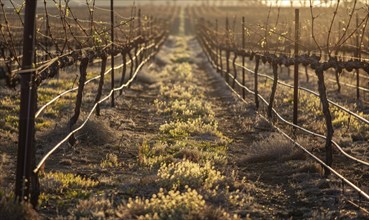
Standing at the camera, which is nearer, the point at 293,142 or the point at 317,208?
the point at 317,208

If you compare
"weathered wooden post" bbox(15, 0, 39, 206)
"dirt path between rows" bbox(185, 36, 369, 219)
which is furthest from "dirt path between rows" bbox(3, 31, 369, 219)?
"weathered wooden post" bbox(15, 0, 39, 206)

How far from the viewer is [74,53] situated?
9672mm

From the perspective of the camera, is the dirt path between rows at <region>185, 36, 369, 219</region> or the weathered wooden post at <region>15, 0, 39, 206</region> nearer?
the weathered wooden post at <region>15, 0, 39, 206</region>

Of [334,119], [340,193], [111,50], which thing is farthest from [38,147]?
[334,119]

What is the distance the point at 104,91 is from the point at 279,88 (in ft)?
21.2

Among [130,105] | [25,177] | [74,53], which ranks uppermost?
[74,53]

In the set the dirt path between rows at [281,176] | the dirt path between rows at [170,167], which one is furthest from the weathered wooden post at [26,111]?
the dirt path between rows at [281,176]

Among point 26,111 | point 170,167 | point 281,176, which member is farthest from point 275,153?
point 26,111

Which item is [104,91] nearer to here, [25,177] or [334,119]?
[334,119]

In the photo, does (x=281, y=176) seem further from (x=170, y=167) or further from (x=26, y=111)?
(x=26, y=111)

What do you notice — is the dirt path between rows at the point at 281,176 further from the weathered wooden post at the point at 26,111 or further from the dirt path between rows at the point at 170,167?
the weathered wooden post at the point at 26,111

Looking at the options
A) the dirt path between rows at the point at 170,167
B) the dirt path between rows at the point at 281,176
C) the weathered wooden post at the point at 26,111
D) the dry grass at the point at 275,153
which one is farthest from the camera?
the dry grass at the point at 275,153

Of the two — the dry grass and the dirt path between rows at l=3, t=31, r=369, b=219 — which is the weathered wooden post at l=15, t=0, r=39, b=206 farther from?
the dry grass

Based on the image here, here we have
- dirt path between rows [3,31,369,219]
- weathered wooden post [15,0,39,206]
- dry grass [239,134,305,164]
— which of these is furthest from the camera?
dry grass [239,134,305,164]
